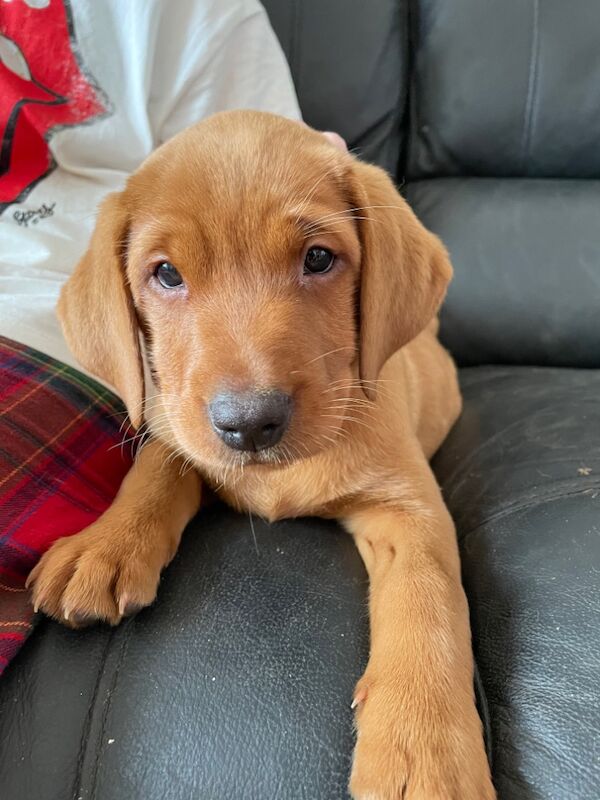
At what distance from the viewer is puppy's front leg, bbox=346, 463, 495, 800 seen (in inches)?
45.3

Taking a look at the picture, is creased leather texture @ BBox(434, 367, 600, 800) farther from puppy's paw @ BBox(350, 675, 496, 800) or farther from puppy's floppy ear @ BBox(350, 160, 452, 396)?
puppy's floppy ear @ BBox(350, 160, 452, 396)

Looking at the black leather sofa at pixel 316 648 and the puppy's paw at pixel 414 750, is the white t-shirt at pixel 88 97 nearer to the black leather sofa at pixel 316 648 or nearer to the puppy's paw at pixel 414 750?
the black leather sofa at pixel 316 648

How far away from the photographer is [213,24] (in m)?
2.46

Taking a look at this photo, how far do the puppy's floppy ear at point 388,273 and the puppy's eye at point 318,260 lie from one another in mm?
108

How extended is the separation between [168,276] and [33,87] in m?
1.13

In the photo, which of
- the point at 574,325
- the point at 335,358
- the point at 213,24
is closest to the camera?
the point at 335,358

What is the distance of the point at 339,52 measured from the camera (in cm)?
310

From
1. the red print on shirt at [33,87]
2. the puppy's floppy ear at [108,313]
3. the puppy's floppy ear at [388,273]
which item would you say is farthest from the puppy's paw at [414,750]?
the red print on shirt at [33,87]

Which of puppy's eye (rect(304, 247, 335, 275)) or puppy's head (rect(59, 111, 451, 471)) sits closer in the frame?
puppy's head (rect(59, 111, 451, 471))

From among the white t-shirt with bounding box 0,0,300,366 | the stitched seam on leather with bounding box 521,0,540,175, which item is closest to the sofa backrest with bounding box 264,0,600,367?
the stitched seam on leather with bounding box 521,0,540,175

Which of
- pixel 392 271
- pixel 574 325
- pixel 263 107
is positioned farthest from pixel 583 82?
pixel 392 271

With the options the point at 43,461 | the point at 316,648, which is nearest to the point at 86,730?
the point at 316,648

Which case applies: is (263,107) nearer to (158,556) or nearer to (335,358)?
(335,358)

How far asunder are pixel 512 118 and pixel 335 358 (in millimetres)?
2141
